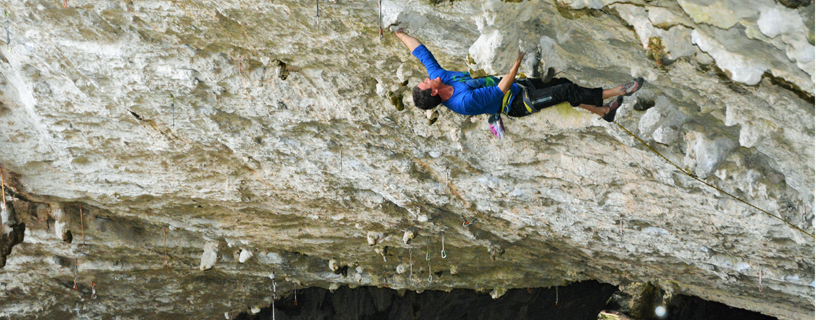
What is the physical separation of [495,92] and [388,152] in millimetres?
2949

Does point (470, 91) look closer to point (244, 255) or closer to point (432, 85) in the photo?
point (432, 85)

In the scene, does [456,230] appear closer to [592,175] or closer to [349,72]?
Answer: [592,175]

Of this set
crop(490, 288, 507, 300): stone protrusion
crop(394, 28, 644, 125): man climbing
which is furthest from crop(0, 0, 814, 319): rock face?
crop(490, 288, 507, 300): stone protrusion

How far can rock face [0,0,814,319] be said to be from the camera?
3.97 m

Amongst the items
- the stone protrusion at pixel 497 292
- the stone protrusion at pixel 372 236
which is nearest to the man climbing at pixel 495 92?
the stone protrusion at pixel 372 236

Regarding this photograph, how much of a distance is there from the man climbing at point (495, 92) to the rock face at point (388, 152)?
Answer: 0.50ft

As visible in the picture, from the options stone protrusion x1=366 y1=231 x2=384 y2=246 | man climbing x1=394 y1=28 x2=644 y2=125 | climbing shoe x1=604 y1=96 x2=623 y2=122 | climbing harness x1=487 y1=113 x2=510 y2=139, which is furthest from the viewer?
stone protrusion x1=366 y1=231 x2=384 y2=246

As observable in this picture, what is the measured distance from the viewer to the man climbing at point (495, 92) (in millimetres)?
4070

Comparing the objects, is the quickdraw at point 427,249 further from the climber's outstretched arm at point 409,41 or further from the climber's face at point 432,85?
the climber's face at point 432,85

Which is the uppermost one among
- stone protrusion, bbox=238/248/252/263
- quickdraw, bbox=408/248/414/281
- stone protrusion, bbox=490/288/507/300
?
stone protrusion, bbox=238/248/252/263

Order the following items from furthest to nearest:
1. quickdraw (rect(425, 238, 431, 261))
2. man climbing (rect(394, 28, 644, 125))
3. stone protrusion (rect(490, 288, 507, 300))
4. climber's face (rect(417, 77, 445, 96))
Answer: stone protrusion (rect(490, 288, 507, 300)), quickdraw (rect(425, 238, 431, 261)), man climbing (rect(394, 28, 644, 125)), climber's face (rect(417, 77, 445, 96))

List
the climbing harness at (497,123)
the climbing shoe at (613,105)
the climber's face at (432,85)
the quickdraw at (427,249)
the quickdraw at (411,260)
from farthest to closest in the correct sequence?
the quickdraw at (411,260) → the quickdraw at (427,249) → the climbing harness at (497,123) → the climbing shoe at (613,105) → the climber's face at (432,85)

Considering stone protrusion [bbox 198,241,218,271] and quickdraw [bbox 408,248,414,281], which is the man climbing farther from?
stone protrusion [bbox 198,241,218,271]

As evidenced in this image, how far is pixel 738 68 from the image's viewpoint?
331 centimetres
